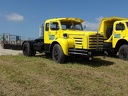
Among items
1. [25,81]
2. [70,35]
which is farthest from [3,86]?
[70,35]

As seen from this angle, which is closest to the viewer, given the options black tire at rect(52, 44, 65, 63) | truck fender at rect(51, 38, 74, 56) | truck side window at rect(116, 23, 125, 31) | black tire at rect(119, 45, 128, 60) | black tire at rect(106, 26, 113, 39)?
truck fender at rect(51, 38, 74, 56)

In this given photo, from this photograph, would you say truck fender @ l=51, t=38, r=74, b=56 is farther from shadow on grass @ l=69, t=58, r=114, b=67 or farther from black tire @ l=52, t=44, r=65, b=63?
shadow on grass @ l=69, t=58, r=114, b=67

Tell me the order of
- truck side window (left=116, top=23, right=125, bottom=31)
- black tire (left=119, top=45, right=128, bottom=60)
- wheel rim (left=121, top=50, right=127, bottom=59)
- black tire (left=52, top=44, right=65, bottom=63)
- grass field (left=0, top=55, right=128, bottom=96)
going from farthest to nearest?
truck side window (left=116, top=23, right=125, bottom=31), wheel rim (left=121, top=50, right=127, bottom=59), black tire (left=119, top=45, right=128, bottom=60), black tire (left=52, top=44, right=65, bottom=63), grass field (left=0, top=55, right=128, bottom=96)

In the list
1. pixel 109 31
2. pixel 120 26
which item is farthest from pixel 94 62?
pixel 109 31

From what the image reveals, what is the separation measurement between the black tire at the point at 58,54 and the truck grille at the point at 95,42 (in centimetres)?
145

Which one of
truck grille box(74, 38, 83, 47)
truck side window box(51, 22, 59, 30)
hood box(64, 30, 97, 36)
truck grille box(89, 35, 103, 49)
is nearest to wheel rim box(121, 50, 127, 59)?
truck grille box(89, 35, 103, 49)

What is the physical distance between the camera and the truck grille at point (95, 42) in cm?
1405

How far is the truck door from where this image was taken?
17459 millimetres

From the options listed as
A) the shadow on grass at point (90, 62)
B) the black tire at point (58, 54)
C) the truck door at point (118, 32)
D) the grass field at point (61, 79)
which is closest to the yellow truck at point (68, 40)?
the black tire at point (58, 54)

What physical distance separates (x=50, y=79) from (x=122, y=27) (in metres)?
8.03

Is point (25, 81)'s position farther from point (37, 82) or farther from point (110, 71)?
point (110, 71)

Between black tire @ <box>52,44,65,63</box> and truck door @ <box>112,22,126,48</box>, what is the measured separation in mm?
4539

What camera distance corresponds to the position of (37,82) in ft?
34.4

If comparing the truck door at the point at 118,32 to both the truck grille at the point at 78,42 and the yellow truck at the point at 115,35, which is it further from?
the truck grille at the point at 78,42
